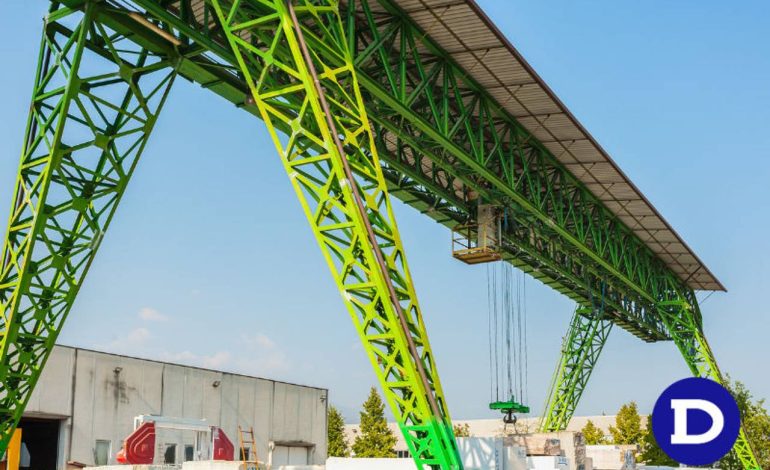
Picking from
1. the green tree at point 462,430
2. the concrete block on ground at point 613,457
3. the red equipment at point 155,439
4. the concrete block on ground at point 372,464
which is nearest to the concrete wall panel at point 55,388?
the red equipment at point 155,439

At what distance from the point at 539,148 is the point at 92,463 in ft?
57.2

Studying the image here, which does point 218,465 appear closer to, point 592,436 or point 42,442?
point 42,442

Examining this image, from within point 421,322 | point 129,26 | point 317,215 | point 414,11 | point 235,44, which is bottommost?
point 421,322

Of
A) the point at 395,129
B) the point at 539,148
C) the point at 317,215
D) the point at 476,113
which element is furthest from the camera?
the point at 539,148

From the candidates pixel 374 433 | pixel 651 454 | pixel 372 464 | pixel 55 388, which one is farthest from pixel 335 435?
pixel 372 464

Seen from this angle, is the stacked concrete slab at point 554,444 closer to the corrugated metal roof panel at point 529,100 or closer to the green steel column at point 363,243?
the green steel column at point 363,243

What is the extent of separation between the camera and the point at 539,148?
27188mm

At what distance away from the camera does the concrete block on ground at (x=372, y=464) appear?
16.7 metres

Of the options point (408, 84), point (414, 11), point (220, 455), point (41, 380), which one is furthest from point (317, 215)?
point (41, 380)

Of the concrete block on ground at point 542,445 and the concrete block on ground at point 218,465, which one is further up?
the concrete block on ground at point 542,445

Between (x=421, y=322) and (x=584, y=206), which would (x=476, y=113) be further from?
(x=421, y=322)

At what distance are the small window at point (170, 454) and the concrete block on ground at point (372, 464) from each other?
10.2m

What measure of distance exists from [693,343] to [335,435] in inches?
1127

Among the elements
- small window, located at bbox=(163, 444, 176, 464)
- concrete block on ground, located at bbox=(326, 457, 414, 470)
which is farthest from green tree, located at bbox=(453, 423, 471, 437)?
concrete block on ground, located at bbox=(326, 457, 414, 470)
